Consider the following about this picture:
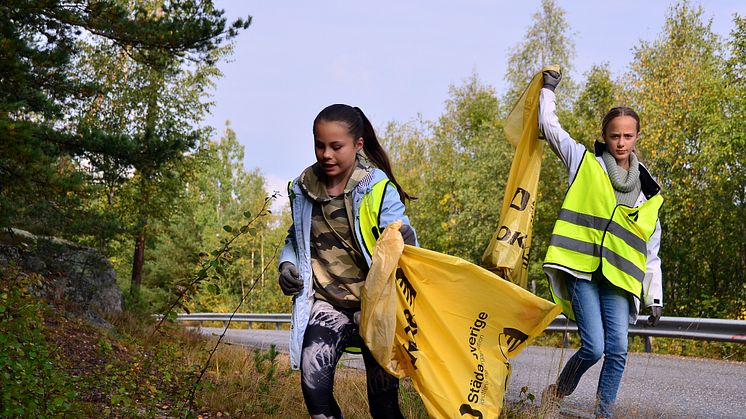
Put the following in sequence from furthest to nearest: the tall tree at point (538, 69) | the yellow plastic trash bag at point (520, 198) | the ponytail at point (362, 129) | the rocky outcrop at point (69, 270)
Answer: the tall tree at point (538, 69) < the rocky outcrop at point (69, 270) < the yellow plastic trash bag at point (520, 198) < the ponytail at point (362, 129)

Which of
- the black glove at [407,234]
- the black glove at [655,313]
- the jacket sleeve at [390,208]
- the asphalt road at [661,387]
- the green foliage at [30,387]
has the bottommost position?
the green foliage at [30,387]

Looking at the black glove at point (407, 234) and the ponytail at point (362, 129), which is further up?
the ponytail at point (362, 129)

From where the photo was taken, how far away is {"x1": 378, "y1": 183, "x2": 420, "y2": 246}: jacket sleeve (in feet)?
12.2

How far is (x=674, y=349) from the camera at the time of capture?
14.5m

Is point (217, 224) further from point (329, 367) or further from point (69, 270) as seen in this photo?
point (329, 367)

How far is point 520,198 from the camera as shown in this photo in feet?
16.9

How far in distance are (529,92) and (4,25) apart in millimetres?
7937

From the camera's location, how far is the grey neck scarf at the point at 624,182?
487cm

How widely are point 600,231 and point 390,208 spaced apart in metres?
1.70

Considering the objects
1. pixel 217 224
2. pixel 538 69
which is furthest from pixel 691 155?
pixel 217 224

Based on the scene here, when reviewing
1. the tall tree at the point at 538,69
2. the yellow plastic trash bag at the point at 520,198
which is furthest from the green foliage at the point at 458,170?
the yellow plastic trash bag at the point at 520,198

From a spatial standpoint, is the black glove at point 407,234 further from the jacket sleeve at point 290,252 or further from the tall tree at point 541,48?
the tall tree at point 541,48

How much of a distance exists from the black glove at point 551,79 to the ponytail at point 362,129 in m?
1.47

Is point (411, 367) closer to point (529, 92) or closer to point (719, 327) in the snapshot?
point (529, 92)
